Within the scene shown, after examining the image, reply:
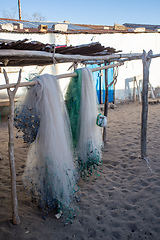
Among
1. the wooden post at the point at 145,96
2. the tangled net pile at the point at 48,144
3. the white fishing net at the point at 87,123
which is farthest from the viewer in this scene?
the wooden post at the point at 145,96

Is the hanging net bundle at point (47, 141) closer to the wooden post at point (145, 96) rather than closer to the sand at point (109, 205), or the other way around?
the sand at point (109, 205)

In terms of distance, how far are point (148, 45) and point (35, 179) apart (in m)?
10.7

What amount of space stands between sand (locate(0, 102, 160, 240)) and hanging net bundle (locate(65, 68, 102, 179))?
0.59 m

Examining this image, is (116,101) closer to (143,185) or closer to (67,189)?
(143,185)

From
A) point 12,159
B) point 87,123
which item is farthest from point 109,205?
point 12,159

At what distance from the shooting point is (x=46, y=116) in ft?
8.97

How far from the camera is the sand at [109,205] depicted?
2.70m

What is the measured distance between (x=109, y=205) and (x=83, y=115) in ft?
4.58

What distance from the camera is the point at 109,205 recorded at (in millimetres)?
3256

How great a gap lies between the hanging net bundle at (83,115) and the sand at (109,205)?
0.59 metres

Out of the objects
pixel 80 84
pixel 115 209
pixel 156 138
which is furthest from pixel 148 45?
pixel 115 209

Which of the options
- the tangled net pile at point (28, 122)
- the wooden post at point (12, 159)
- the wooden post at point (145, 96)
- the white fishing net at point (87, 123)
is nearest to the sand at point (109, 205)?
the wooden post at point (12, 159)

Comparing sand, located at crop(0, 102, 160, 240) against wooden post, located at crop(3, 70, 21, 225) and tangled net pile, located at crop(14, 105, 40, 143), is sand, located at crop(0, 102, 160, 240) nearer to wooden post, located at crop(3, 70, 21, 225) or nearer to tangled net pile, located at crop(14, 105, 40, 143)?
wooden post, located at crop(3, 70, 21, 225)

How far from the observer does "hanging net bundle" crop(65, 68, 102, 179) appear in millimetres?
3523
